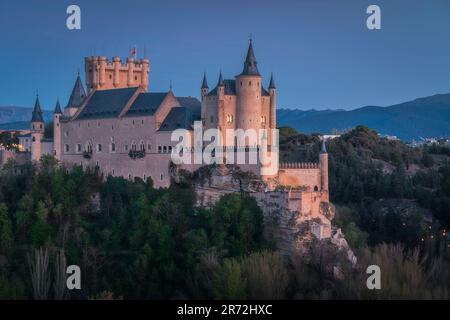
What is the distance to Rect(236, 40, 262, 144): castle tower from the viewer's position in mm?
62562

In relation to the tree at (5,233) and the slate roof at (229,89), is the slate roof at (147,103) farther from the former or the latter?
the tree at (5,233)

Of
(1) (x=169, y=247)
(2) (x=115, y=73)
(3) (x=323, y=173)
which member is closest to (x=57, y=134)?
(2) (x=115, y=73)

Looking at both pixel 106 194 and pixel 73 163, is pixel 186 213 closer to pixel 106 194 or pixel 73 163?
pixel 106 194

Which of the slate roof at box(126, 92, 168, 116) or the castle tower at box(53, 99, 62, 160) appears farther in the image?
the castle tower at box(53, 99, 62, 160)

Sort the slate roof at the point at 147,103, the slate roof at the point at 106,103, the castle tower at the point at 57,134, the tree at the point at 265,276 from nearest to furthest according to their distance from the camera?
the tree at the point at 265,276, the slate roof at the point at 147,103, the slate roof at the point at 106,103, the castle tower at the point at 57,134

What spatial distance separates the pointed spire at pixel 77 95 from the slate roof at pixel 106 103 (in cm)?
131

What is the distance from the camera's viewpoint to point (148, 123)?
6694 centimetres

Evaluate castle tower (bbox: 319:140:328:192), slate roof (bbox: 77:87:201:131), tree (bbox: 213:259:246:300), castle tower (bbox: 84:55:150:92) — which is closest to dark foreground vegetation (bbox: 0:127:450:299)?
tree (bbox: 213:259:246:300)

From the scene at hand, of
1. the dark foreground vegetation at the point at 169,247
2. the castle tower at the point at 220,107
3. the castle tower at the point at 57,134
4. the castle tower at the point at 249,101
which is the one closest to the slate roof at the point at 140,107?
the castle tower at the point at 57,134

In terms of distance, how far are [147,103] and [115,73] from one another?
8.01m

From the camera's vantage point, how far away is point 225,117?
62781mm

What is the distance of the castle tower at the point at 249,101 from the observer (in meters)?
62.6

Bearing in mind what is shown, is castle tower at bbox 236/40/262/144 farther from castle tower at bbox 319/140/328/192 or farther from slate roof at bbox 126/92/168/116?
slate roof at bbox 126/92/168/116
